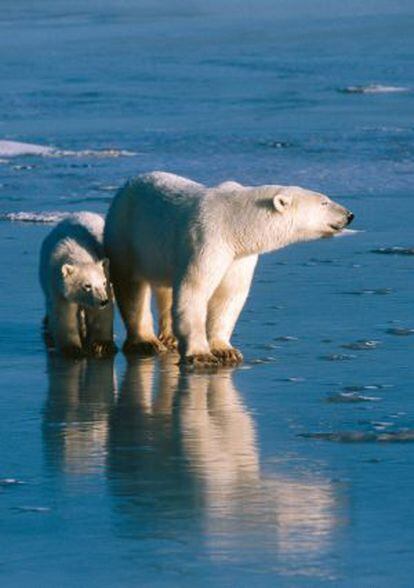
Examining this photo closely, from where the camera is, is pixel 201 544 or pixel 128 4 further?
pixel 128 4

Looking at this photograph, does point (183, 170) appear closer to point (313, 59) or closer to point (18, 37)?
point (313, 59)

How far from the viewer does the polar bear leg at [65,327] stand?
27.3ft

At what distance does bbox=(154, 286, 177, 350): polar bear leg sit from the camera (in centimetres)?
869

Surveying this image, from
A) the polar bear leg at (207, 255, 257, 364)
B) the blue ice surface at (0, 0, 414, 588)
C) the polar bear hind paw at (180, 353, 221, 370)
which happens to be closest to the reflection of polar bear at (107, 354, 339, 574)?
the blue ice surface at (0, 0, 414, 588)

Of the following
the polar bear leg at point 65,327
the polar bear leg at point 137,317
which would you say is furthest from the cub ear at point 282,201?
the polar bear leg at point 65,327

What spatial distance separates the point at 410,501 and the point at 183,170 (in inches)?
344

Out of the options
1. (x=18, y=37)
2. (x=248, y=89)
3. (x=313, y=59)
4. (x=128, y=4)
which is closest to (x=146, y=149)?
(x=248, y=89)

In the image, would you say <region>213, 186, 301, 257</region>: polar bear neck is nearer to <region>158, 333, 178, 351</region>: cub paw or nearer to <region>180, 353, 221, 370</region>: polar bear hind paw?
<region>180, 353, 221, 370</region>: polar bear hind paw

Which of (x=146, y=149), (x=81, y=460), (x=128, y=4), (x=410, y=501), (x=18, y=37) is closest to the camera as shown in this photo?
(x=410, y=501)

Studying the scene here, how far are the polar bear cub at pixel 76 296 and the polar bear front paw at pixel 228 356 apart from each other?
63cm

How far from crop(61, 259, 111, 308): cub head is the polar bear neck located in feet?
2.41

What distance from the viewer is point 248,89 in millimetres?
20047

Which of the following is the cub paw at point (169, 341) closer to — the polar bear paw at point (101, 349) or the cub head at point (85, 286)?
the polar bear paw at point (101, 349)

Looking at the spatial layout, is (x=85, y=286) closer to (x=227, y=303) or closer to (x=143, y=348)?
(x=143, y=348)
